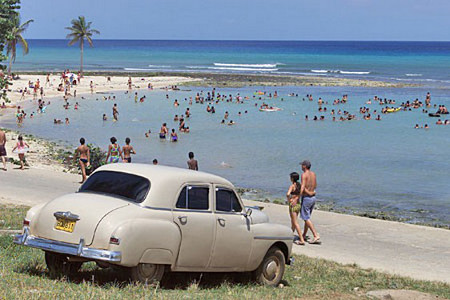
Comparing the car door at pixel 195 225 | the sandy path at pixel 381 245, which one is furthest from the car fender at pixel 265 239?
the sandy path at pixel 381 245

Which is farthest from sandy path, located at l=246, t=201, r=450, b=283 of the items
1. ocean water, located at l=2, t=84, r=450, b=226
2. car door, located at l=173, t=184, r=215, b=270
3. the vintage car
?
car door, located at l=173, t=184, r=215, b=270

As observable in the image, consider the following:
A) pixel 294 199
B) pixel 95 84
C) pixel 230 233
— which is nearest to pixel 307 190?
pixel 294 199

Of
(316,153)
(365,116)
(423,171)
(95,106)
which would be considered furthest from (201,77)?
(423,171)

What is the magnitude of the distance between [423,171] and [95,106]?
31.5 meters

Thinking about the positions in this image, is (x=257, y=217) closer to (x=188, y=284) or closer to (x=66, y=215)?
(x=188, y=284)

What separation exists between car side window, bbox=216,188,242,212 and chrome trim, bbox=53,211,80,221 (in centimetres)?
187

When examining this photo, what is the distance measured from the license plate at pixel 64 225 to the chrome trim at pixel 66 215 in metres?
0.04

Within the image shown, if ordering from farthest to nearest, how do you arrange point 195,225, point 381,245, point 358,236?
point 358,236, point 381,245, point 195,225

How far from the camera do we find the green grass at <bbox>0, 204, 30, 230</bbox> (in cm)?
1246

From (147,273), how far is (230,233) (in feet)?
4.26

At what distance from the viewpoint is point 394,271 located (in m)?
12.2

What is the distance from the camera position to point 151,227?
756 centimetres

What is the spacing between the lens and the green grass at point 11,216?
40.9ft

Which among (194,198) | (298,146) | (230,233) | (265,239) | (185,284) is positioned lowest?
(298,146)
